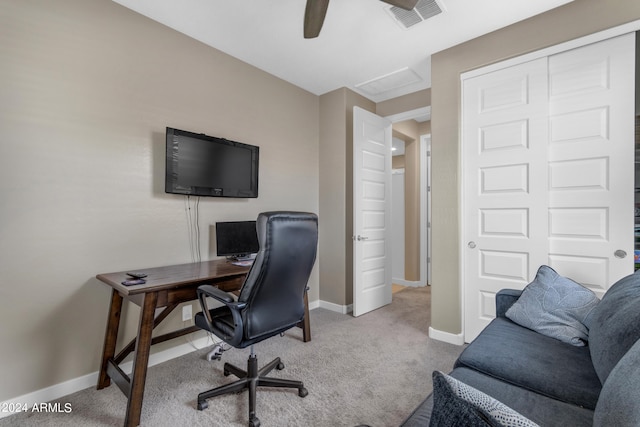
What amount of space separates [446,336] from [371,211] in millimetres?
1562

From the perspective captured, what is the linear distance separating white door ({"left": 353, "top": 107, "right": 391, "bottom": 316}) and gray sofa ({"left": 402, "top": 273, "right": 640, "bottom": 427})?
186 centimetres

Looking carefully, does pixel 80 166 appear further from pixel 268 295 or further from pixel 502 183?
pixel 502 183

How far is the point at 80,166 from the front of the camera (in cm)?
200

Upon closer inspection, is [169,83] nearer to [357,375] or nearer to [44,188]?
[44,188]

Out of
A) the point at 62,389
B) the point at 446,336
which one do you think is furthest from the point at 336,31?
the point at 62,389

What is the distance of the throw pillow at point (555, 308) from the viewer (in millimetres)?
1570

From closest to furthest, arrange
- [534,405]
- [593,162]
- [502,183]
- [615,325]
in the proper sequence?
[534,405], [615,325], [593,162], [502,183]

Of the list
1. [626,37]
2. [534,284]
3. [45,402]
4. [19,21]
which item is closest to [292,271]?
[534,284]

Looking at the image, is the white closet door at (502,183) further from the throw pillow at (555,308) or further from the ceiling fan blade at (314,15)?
the ceiling fan blade at (314,15)

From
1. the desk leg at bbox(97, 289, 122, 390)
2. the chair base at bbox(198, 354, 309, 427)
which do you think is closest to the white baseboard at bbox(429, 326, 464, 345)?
the chair base at bbox(198, 354, 309, 427)

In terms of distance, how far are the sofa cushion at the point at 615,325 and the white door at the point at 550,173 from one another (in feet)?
2.56

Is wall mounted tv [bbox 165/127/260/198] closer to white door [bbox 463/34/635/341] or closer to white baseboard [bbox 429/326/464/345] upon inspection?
white door [bbox 463/34/635/341]

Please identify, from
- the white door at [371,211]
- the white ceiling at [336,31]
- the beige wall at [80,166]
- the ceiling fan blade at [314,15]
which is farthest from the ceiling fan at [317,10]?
the white door at [371,211]

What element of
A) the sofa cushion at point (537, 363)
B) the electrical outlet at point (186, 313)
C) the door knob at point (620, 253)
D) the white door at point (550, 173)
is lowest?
the electrical outlet at point (186, 313)
